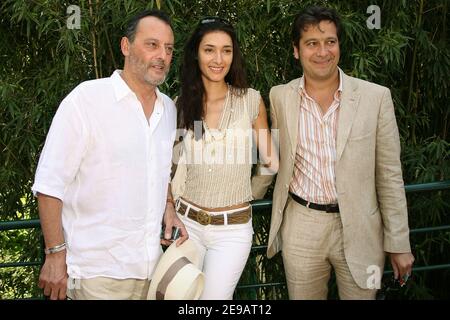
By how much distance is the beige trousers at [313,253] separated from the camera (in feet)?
8.22

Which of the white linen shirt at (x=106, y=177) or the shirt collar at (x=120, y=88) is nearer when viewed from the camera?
the white linen shirt at (x=106, y=177)

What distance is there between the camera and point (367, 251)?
250 centimetres

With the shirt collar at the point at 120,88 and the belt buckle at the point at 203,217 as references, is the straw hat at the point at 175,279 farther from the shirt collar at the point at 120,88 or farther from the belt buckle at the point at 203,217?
the shirt collar at the point at 120,88

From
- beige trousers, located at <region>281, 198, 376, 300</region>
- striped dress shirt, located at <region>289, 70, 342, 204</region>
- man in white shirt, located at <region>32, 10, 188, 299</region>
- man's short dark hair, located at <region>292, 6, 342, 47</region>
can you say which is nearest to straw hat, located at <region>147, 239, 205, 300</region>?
man in white shirt, located at <region>32, 10, 188, 299</region>

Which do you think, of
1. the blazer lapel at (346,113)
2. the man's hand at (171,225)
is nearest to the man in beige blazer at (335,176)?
the blazer lapel at (346,113)

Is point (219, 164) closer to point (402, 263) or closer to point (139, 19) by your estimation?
point (139, 19)

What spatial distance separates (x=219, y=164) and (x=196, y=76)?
1.38ft

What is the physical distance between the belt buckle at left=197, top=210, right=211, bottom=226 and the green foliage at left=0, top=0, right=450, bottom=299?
3.43 ft

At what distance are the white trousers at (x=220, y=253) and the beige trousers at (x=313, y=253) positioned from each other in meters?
0.23

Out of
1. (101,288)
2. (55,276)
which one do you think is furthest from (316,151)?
(55,276)

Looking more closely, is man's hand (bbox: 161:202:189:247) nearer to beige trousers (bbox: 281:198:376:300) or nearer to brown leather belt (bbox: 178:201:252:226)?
brown leather belt (bbox: 178:201:252:226)

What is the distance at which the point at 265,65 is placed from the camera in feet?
11.2

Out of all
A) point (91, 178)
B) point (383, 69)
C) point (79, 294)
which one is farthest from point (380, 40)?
point (79, 294)
